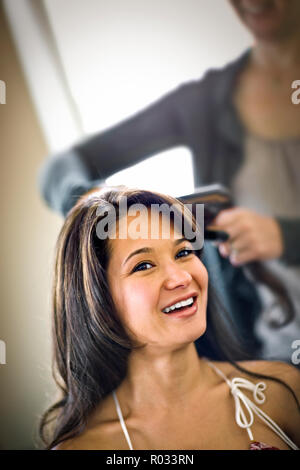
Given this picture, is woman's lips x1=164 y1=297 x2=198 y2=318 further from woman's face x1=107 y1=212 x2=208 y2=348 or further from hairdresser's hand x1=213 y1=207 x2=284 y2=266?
hairdresser's hand x1=213 y1=207 x2=284 y2=266

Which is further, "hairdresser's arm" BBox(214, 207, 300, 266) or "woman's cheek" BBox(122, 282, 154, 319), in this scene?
"hairdresser's arm" BBox(214, 207, 300, 266)

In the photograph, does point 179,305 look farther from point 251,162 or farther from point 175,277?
point 251,162

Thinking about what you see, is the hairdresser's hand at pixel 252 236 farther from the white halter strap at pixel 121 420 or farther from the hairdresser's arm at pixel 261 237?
the white halter strap at pixel 121 420

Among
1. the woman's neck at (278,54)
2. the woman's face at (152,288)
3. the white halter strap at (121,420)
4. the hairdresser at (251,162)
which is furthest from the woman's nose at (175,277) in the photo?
the woman's neck at (278,54)

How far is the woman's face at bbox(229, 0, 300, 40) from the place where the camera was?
70cm

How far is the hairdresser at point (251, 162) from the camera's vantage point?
71cm

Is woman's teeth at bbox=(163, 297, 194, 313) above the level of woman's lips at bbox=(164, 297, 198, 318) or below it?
above

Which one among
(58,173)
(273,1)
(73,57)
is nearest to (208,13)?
(273,1)

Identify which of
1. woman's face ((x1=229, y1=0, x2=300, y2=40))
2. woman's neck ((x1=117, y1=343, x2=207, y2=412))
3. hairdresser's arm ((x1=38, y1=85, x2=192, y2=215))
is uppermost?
woman's face ((x1=229, y1=0, x2=300, y2=40))

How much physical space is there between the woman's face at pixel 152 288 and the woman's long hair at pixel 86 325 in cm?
2

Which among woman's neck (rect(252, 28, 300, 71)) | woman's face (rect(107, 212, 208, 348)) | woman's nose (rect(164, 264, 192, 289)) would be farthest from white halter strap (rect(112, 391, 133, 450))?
woman's neck (rect(252, 28, 300, 71))

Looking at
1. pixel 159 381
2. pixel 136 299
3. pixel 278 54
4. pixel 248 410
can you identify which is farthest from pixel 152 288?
pixel 278 54

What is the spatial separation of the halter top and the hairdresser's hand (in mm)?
205

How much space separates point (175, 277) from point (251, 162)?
267 millimetres
